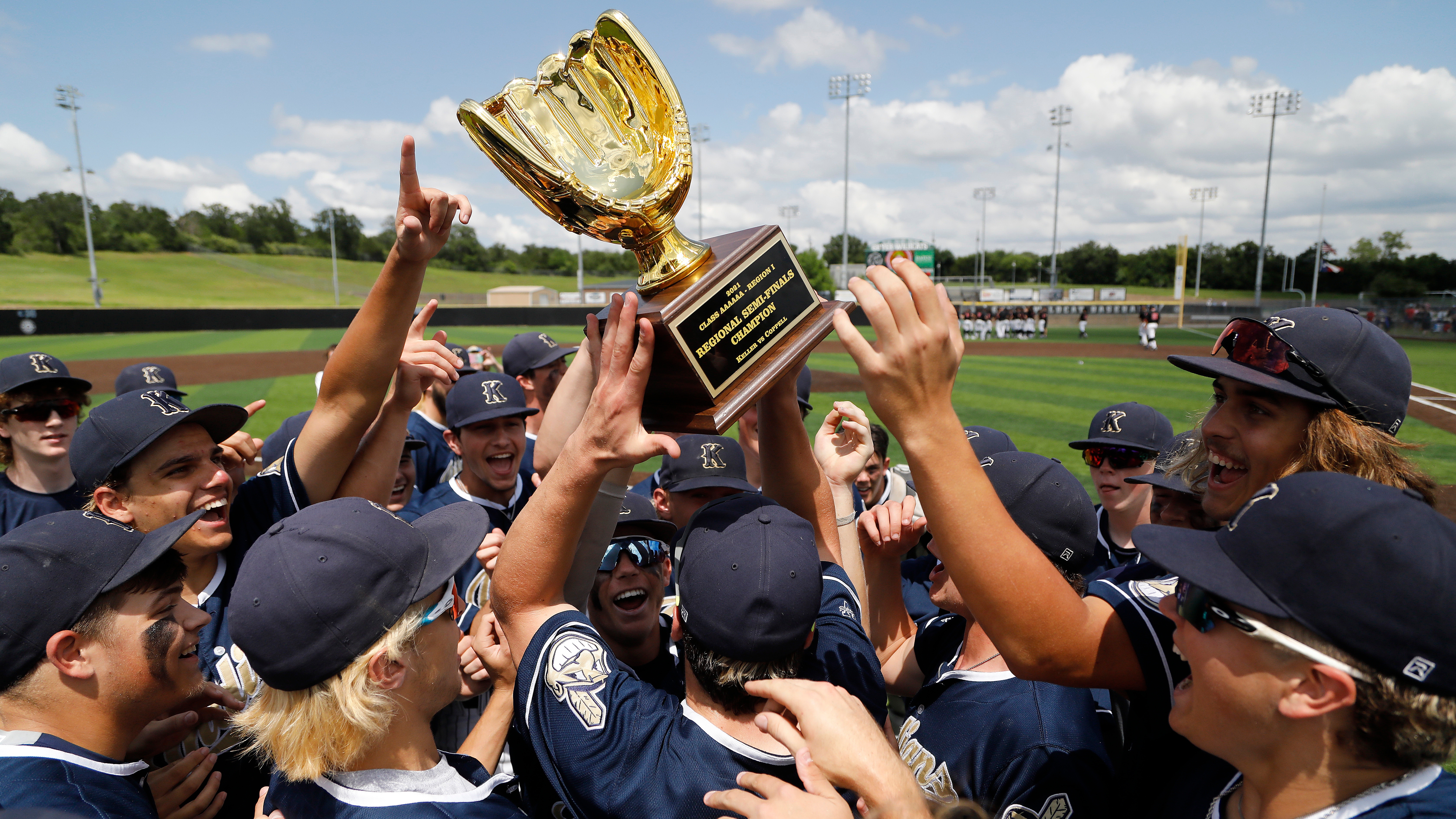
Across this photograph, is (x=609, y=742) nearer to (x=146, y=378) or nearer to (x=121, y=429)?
(x=121, y=429)

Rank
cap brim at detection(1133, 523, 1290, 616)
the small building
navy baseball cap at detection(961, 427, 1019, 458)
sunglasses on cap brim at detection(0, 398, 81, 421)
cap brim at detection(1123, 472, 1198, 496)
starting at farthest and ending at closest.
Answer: the small building → sunglasses on cap brim at detection(0, 398, 81, 421) → navy baseball cap at detection(961, 427, 1019, 458) → cap brim at detection(1123, 472, 1198, 496) → cap brim at detection(1133, 523, 1290, 616)

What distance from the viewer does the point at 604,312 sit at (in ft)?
A: 8.18

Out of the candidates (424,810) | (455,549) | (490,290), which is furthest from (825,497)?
(490,290)

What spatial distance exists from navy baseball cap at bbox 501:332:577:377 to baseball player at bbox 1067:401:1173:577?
4.28 m

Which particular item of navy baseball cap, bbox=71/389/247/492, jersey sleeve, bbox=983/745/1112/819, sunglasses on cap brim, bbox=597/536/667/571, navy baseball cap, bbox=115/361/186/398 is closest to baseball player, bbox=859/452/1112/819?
jersey sleeve, bbox=983/745/1112/819

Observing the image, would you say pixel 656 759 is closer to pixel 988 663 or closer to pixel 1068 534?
pixel 988 663

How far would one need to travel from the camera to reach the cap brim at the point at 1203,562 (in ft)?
4.39

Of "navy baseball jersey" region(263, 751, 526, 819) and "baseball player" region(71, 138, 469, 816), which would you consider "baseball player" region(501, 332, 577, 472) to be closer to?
"baseball player" region(71, 138, 469, 816)

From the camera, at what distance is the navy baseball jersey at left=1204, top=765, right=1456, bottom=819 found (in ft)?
4.19

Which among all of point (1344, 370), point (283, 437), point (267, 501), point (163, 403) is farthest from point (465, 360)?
point (1344, 370)

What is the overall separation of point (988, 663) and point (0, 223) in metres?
92.4

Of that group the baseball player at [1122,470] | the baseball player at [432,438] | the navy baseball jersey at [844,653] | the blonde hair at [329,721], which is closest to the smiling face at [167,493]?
the blonde hair at [329,721]

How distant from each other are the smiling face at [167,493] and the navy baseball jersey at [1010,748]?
8.58 ft

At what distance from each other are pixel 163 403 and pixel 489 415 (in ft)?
5.85
